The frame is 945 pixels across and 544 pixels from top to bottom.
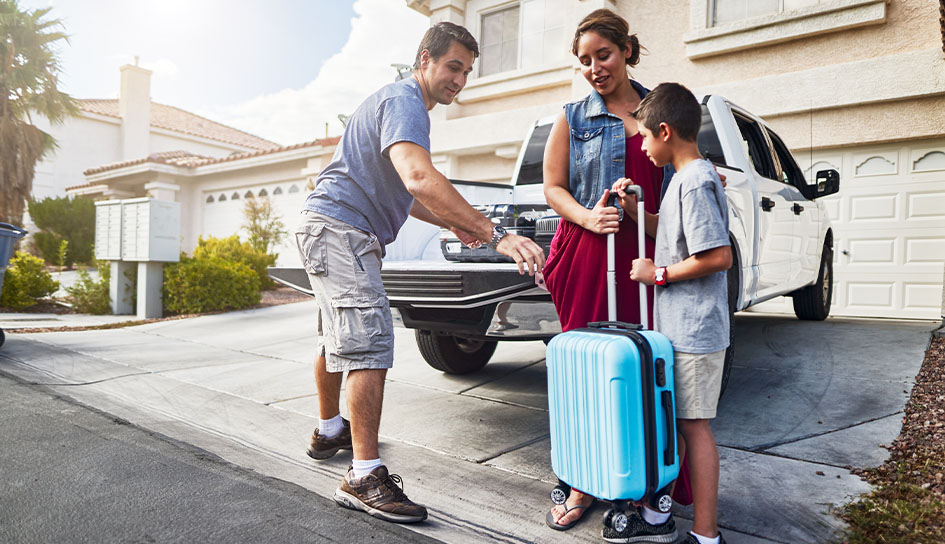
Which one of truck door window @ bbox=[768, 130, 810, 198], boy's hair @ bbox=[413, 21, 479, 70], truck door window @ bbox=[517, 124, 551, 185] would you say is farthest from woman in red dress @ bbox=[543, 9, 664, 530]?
truck door window @ bbox=[768, 130, 810, 198]

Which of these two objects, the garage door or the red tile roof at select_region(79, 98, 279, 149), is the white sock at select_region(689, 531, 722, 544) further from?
the red tile roof at select_region(79, 98, 279, 149)

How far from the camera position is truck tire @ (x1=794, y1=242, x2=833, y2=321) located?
6.04m

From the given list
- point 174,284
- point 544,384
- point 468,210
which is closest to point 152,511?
point 468,210

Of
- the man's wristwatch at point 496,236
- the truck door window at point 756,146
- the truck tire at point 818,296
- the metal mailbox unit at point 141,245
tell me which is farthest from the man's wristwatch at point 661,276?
the metal mailbox unit at point 141,245

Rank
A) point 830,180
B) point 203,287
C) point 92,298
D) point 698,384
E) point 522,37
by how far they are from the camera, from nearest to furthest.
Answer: point 698,384
point 830,180
point 203,287
point 92,298
point 522,37

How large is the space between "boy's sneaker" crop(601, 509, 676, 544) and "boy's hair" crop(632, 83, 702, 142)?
51.7 inches

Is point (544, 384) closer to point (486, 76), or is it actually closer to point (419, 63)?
point (419, 63)

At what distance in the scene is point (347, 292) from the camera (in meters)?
2.59

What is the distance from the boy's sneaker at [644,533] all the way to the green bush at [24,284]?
1007 centimetres

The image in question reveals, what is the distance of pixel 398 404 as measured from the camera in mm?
4145

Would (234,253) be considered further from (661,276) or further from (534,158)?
(661,276)

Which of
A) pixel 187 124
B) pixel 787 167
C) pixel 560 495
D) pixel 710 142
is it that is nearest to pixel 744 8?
pixel 787 167

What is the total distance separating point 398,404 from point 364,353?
1.67 m

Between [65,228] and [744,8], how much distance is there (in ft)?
62.3
